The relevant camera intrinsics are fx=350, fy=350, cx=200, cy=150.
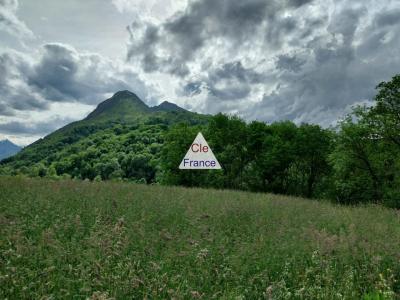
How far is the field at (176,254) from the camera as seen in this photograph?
437 centimetres

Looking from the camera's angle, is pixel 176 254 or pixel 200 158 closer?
pixel 176 254

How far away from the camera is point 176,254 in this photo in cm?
Result: 557

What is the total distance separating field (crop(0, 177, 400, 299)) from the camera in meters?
4.37

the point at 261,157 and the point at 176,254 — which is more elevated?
the point at 261,157

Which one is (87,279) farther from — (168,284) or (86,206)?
(86,206)

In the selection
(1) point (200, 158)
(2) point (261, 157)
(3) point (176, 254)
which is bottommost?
(3) point (176, 254)

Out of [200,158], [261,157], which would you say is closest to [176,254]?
[200,158]

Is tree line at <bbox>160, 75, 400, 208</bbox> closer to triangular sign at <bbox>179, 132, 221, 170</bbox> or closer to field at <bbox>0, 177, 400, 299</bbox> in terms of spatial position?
triangular sign at <bbox>179, 132, 221, 170</bbox>

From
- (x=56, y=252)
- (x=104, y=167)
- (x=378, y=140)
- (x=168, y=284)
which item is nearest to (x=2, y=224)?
(x=56, y=252)

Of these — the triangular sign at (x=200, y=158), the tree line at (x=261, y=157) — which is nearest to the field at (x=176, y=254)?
the triangular sign at (x=200, y=158)

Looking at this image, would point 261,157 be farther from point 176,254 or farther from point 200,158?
point 176,254

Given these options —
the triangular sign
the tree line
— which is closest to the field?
the triangular sign

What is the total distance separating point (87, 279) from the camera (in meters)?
4.33

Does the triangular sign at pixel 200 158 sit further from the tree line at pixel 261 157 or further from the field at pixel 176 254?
the tree line at pixel 261 157
